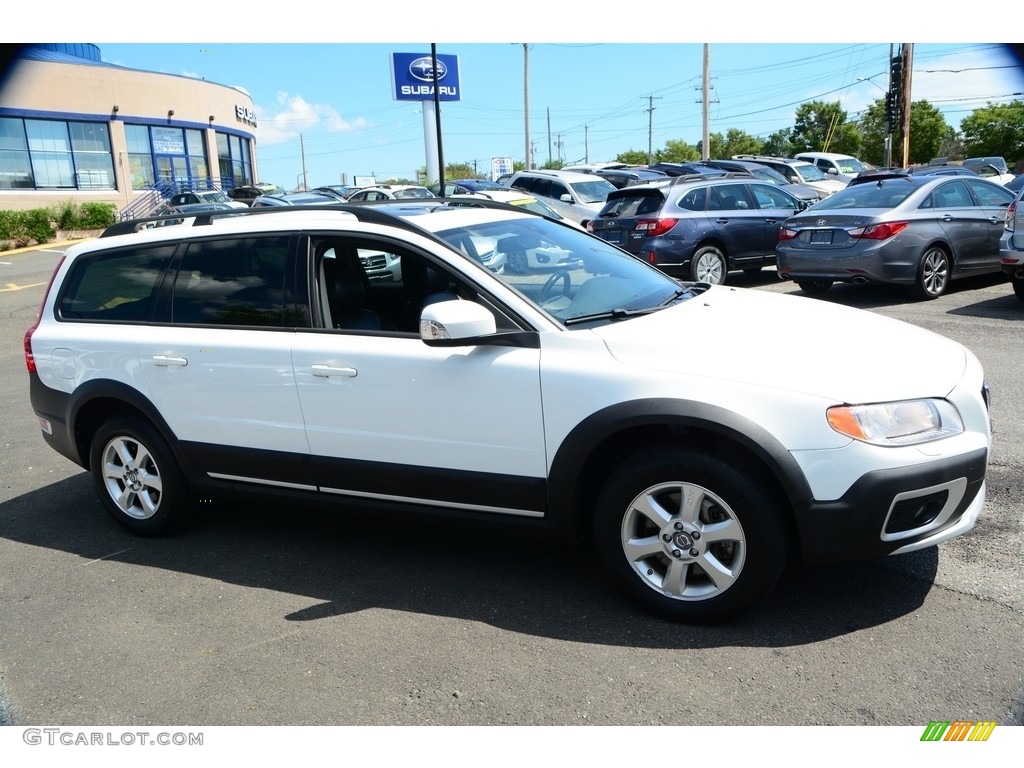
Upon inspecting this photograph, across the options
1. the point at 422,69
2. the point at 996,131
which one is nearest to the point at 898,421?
the point at 422,69

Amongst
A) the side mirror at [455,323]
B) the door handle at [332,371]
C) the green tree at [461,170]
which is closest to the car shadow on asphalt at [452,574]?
the door handle at [332,371]

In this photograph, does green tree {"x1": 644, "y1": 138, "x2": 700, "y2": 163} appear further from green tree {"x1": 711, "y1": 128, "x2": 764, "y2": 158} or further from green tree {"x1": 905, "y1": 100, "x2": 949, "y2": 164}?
green tree {"x1": 905, "y1": 100, "x2": 949, "y2": 164}

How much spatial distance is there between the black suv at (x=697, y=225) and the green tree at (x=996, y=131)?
46.6 meters

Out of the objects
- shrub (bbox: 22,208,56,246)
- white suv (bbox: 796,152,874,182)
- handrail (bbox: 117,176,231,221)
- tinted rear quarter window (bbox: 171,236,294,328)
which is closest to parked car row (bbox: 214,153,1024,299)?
tinted rear quarter window (bbox: 171,236,294,328)

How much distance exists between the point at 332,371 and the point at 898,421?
243 cm

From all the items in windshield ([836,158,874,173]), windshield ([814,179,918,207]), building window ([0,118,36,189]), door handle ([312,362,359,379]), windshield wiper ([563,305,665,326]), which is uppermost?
building window ([0,118,36,189])

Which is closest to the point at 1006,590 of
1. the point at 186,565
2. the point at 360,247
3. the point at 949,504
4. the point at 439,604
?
the point at 949,504

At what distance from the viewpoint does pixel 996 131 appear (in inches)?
2175

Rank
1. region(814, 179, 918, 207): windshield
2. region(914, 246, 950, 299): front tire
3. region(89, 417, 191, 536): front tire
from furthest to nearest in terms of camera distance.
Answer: region(814, 179, 918, 207): windshield
region(914, 246, 950, 299): front tire
region(89, 417, 191, 536): front tire

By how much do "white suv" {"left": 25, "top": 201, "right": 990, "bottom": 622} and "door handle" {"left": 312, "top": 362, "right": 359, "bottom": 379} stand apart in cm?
1

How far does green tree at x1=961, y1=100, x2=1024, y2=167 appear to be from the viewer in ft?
173

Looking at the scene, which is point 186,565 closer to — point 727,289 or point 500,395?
point 500,395

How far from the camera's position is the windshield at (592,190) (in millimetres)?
19075

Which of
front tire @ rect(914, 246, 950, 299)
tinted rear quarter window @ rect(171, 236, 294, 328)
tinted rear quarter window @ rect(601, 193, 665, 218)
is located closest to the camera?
tinted rear quarter window @ rect(171, 236, 294, 328)
